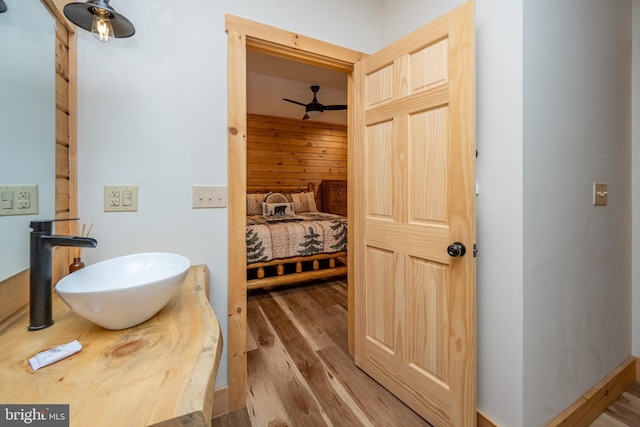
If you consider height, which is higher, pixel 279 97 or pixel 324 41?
pixel 279 97

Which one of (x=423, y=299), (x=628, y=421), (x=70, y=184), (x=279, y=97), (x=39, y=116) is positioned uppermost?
(x=279, y=97)

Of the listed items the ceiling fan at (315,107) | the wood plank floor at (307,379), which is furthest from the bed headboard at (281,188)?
the wood plank floor at (307,379)

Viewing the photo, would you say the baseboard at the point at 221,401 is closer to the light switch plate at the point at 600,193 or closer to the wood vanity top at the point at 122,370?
the wood vanity top at the point at 122,370

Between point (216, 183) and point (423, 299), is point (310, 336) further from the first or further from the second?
point (216, 183)

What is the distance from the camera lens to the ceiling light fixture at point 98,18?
0.93 metres

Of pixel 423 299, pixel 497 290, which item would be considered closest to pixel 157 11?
pixel 423 299

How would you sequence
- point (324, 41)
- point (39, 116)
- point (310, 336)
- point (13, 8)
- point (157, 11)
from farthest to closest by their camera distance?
point (310, 336)
point (324, 41)
point (157, 11)
point (39, 116)
point (13, 8)

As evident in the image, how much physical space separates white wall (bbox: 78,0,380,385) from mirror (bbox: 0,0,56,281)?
0.62 feet

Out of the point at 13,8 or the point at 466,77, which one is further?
the point at 466,77

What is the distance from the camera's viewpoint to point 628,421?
1.40 metres

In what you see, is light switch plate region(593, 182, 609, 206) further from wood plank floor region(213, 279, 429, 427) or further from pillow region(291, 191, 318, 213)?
pillow region(291, 191, 318, 213)

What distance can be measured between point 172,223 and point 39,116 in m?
0.62

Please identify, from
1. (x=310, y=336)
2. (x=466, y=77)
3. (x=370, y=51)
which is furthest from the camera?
(x=310, y=336)

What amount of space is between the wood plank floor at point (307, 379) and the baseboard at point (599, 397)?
68cm
